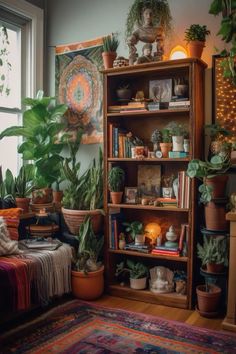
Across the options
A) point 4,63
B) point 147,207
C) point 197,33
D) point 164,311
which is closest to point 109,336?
point 164,311

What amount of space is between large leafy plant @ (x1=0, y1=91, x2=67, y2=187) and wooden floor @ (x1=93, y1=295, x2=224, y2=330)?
47.9 inches

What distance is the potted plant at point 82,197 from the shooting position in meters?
3.45

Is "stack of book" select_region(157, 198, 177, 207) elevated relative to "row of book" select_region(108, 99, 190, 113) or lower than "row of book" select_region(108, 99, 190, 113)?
lower

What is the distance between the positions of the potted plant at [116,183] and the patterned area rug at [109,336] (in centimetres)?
94

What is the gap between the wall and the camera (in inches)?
130

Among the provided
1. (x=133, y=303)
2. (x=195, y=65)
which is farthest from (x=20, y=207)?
(x=195, y=65)

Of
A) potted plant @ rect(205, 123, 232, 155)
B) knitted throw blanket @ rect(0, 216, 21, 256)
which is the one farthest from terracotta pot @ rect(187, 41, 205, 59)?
knitted throw blanket @ rect(0, 216, 21, 256)

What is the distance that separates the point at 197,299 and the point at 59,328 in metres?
→ 1.08

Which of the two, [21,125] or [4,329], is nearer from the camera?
[4,329]

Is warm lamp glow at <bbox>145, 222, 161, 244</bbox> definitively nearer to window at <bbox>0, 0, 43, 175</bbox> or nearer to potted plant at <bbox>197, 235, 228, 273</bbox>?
potted plant at <bbox>197, 235, 228, 273</bbox>

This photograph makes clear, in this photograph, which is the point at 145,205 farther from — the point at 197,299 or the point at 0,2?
the point at 0,2

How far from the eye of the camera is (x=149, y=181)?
3539mm

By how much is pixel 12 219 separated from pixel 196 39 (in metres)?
1.98

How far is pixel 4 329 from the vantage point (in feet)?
9.01
